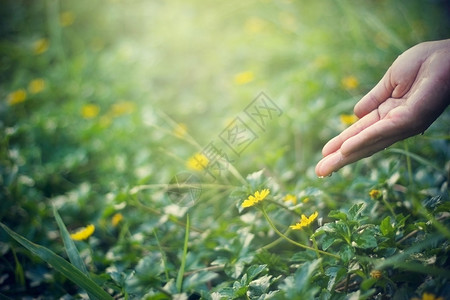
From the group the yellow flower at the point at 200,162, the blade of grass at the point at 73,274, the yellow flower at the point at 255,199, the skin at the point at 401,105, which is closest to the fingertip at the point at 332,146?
the skin at the point at 401,105

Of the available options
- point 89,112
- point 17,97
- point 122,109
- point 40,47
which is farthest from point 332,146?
point 40,47

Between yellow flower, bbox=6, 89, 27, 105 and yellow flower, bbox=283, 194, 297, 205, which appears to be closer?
yellow flower, bbox=283, 194, 297, 205

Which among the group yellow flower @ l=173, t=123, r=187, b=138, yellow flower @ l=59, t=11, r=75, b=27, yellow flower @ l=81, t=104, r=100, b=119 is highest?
yellow flower @ l=59, t=11, r=75, b=27

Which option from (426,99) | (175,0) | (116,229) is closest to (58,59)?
(175,0)

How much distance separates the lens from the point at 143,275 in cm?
114

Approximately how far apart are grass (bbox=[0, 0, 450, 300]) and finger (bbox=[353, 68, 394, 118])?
0.23m

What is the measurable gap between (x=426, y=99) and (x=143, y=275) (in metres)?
0.96

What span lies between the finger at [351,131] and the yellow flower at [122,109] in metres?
1.57

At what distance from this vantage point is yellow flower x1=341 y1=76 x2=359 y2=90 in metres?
1.83

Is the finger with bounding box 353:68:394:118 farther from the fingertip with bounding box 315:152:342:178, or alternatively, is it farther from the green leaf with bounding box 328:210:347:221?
the green leaf with bounding box 328:210:347:221

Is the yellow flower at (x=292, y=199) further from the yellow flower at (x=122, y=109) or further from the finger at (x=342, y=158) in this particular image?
the yellow flower at (x=122, y=109)

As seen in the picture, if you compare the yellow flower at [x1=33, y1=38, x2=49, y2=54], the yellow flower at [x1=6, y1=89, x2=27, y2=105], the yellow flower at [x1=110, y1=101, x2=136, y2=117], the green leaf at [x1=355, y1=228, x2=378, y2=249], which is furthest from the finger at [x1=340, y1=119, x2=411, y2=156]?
the yellow flower at [x1=33, y1=38, x2=49, y2=54]

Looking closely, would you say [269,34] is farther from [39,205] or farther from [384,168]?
[39,205]

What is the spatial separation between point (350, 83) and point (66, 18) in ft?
8.75
